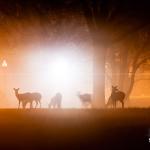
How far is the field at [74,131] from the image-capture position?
569 inches

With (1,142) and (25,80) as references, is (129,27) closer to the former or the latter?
(1,142)

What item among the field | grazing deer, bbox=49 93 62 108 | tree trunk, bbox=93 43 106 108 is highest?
tree trunk, bbox=93 43 106 108

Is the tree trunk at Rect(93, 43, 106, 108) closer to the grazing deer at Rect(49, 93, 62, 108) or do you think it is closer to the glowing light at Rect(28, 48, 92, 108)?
the grazing deer at Rect(49, 93, 62, 108)

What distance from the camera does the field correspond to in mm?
14453

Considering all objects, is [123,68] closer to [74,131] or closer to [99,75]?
[99,75]

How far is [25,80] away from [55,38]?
14.5 m

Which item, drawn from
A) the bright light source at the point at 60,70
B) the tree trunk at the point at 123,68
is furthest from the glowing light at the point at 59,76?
the tree trunk at the point at 123,68

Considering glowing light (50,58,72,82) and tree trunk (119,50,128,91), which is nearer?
tree trunk (119,50,128,91)

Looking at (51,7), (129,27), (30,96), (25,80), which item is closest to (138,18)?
(129,27)

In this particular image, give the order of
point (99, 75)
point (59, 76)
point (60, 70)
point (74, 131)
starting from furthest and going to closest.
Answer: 1. point (59, 76)
2. point (60, 70)
3. point (99, 75)
4. point (74, 131)

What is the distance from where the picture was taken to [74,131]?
53.8ft

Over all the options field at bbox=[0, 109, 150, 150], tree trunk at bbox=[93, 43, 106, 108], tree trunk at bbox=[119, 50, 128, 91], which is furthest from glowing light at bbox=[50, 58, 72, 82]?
field at bbox=[0, 109, 150, 150]

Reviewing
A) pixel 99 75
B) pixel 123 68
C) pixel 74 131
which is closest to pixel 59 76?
pixel 123 68

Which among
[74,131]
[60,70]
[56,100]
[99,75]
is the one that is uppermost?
[60,70]
